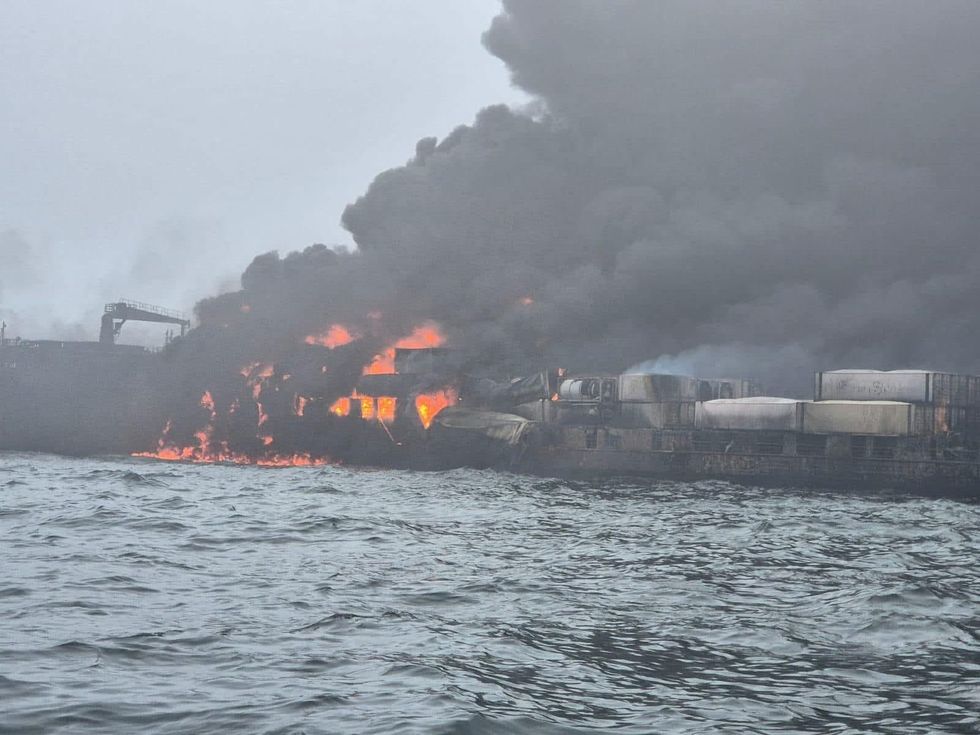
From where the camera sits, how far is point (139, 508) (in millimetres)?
38125

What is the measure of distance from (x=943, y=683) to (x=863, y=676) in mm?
1076

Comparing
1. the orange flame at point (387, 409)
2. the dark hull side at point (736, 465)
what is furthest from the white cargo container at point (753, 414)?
the orange flame at point (387, 409)

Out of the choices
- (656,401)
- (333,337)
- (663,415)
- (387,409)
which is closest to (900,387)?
(663,415)

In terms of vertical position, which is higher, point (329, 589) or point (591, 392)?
point (591, 392)

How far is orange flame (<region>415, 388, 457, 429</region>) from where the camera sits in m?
94.9

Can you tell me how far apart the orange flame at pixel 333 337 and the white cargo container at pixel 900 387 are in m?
56.4

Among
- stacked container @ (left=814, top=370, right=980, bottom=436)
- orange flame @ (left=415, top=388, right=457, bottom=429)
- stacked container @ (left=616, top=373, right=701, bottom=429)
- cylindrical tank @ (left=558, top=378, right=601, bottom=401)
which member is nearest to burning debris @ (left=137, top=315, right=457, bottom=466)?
orange flame @ (left=415, top=388, right=457, bottom=429)

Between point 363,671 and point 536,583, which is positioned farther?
point 536,583

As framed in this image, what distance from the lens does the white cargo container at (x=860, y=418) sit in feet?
235

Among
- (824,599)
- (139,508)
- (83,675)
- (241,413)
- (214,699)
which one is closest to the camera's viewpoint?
(214,699)

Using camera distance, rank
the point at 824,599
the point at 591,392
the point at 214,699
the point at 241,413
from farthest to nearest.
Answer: the point at 241,413
the point at 591,392
the point at 824,599
the point at 214,699

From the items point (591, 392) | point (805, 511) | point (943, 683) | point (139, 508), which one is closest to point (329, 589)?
point (943, 683)

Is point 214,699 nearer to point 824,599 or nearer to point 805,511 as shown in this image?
point 824,599

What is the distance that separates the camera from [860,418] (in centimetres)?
7306
